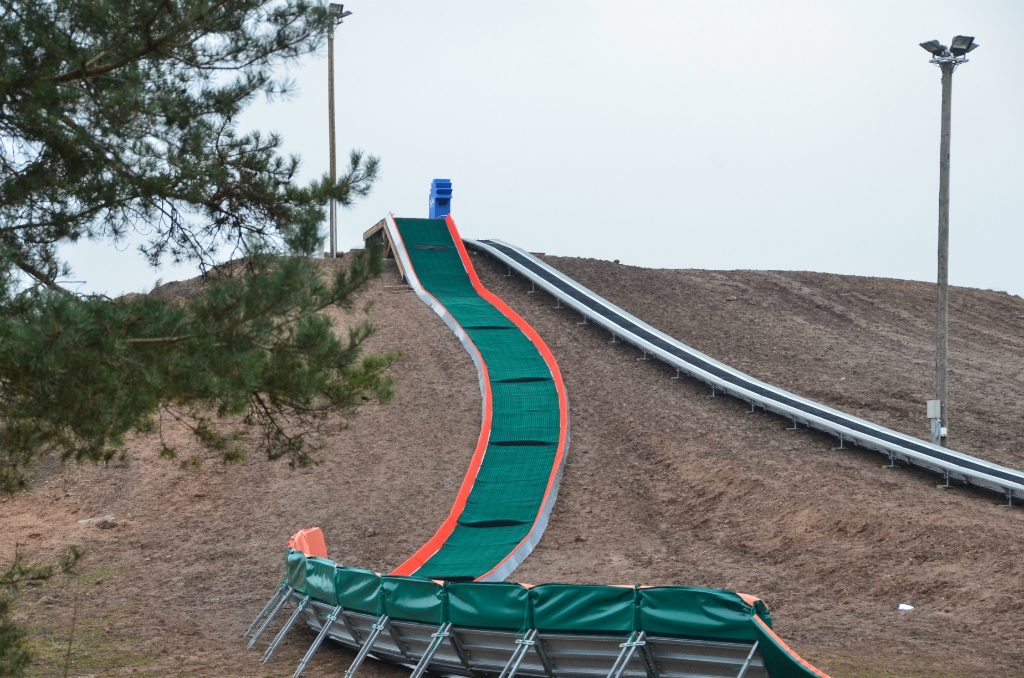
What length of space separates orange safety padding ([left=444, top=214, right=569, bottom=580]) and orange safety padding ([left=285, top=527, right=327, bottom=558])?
2123 millimetres

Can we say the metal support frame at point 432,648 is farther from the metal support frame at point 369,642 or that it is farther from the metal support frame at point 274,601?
the metal support frame at point 274,601

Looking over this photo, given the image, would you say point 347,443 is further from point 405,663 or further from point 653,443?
point 405,663

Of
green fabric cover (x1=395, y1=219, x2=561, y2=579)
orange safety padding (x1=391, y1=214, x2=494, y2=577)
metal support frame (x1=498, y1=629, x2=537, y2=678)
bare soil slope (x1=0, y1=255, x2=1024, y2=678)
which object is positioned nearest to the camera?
metal support frame (x1=498, y1=629, x2=537, y2=678)

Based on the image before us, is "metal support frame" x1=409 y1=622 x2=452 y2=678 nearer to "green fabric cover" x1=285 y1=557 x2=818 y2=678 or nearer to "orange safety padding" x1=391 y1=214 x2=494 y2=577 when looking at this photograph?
"green fabric cover" x1=285 y1=557 x2=818 y2=678

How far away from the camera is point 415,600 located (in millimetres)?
9688

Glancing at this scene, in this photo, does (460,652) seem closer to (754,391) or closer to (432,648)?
(432,648)

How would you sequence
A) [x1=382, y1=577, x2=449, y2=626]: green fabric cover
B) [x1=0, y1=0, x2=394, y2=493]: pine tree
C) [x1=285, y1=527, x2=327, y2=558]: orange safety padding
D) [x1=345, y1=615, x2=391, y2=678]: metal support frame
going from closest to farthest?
[x1=0, y1=0, x2=394, y2=493]: pine tree → [x1=382, y1=577, x2=449, y2=626]: green fabric cover → [x1=345, y1=615, x2=391, y2=678]: metal support frame → [x1=285, y1=527, x2=327, y2=558]: orange safety padding

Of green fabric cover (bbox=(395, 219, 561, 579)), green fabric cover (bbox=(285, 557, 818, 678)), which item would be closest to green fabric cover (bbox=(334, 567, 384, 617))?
green fabric cover (bbox=(285, 557, 818, 678))

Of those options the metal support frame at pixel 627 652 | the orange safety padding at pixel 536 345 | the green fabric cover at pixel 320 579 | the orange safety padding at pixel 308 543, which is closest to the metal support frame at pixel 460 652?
the metal support frame at pixel 627 652

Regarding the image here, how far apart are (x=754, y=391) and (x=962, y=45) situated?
7066 mm

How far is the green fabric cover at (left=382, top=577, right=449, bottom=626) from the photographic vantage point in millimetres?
9445

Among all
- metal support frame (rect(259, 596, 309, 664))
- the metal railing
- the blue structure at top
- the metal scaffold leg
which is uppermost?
the blue structure at top

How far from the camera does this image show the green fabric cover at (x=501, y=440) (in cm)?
1530

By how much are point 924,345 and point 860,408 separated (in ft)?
21.1
